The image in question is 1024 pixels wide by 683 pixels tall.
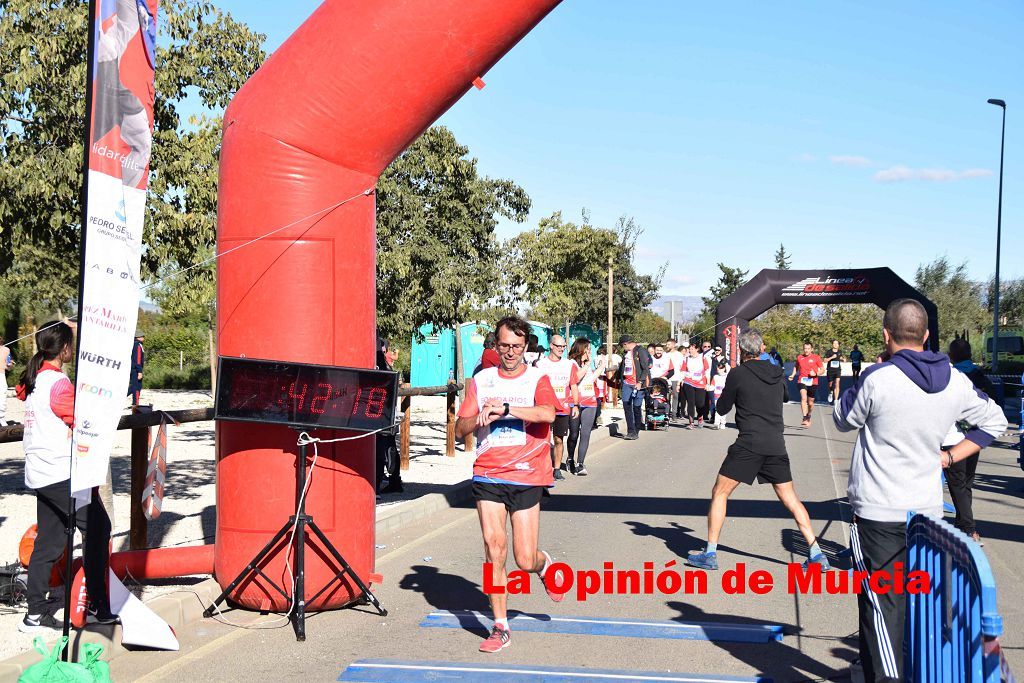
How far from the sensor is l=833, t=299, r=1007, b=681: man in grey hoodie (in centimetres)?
466

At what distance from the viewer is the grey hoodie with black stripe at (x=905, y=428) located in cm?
468

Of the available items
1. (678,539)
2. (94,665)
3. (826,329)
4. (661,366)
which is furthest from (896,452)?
(826,329)

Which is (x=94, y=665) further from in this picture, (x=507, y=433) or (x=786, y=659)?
(x=786, y=659)

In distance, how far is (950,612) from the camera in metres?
3.82

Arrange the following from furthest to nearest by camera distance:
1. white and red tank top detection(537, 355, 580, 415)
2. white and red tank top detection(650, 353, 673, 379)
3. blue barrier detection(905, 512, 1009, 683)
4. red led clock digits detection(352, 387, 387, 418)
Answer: white and red tank top detection(650, 353, 673, 379)
white and red tank top detection(537, 355, 580, 415)
red led clock digits detection(352, 387, 387, 418)
blue barrier detection(905, 512, 1009, 683)

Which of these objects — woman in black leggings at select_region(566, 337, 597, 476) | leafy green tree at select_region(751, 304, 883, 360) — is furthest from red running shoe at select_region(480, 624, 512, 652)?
leafy green tree at select_region(751, 304, 883, 360)

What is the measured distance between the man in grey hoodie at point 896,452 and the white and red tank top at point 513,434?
6.39 ft

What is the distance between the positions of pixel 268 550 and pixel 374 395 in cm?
117

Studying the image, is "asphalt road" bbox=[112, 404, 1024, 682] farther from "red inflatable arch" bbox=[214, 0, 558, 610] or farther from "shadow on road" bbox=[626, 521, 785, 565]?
"red inflatable arch" bbox=[214, 0, 558, 610]

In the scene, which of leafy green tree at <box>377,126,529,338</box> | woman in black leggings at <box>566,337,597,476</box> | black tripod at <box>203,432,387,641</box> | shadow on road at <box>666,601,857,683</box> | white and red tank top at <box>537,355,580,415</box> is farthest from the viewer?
leafy green tree at <box>377,126,529,338</box>

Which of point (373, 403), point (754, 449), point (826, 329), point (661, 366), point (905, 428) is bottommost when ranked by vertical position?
point (754, 449)

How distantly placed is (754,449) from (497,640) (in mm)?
3069

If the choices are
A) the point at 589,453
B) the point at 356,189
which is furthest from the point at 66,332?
the point at 589,453

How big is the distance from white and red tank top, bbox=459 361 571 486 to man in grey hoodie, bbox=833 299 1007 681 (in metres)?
1.95
